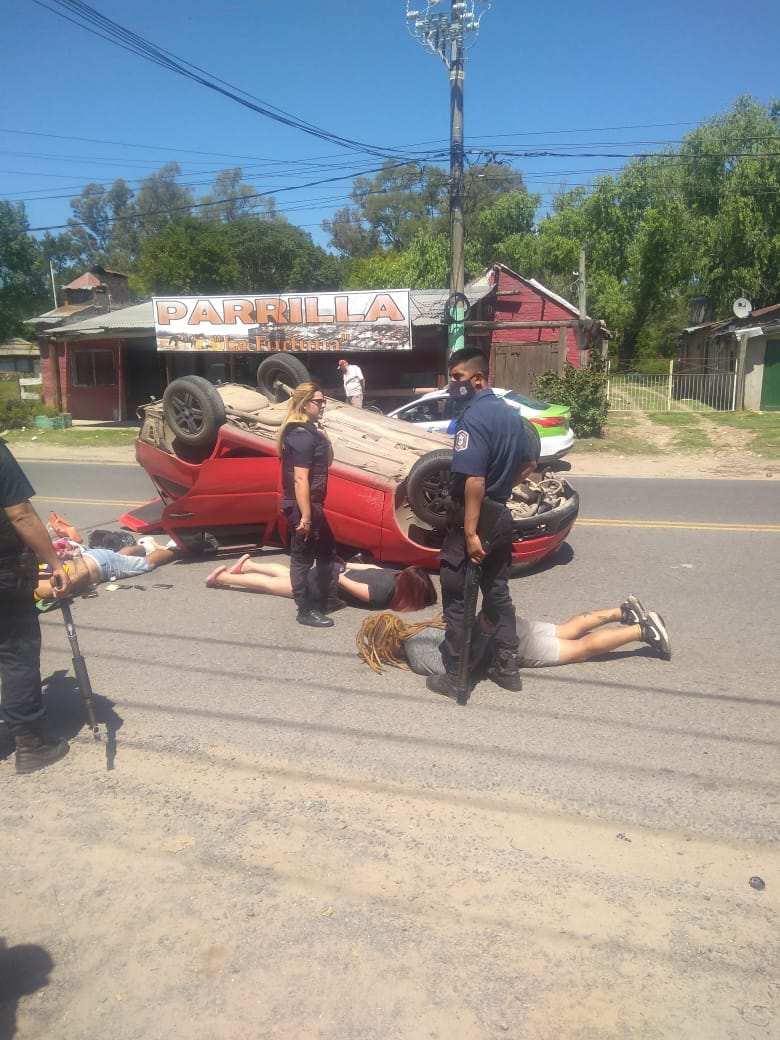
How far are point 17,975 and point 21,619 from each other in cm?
176

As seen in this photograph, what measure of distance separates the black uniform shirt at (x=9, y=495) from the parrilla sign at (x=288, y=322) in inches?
622

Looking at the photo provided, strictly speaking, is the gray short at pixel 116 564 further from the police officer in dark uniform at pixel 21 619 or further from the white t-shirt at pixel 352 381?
the white t-shirt at pixel 352 381

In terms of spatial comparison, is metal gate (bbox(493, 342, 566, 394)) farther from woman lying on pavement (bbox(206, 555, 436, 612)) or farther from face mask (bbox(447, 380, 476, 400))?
face mask (bbox(447, 380, 476, 400))

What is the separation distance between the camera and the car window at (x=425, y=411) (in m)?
14.0

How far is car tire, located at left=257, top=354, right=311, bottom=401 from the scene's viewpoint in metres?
9.31

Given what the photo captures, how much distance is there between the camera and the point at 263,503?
24.4 feet

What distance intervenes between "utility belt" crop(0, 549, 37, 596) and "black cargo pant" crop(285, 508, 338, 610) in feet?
7.03

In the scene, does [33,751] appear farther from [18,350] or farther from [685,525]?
[18,350]

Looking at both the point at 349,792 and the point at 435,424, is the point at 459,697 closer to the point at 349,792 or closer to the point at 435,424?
the point at 349,792

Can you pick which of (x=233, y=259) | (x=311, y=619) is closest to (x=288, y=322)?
(x=311, y=619)

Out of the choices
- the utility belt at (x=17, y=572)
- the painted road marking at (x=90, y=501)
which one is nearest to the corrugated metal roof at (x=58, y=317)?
the painted road marking at (x=90, y=501)

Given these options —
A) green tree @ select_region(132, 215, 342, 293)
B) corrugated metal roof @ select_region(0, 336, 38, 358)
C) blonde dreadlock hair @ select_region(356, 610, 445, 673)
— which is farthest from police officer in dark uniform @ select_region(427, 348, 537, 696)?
corrugated metal roof @ select_region(0, 336, 38, 358)

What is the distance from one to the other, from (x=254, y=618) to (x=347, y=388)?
13.0 m

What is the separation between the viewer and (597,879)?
319 centimetres
